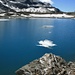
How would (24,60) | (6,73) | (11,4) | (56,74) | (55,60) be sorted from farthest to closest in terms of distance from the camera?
(11,4) < (24,60) < (6,73) < (55,60) < (56,74)

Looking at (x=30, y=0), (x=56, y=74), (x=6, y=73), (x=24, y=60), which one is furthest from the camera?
(x=30, y=0)

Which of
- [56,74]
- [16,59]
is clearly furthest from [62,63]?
[16,59]

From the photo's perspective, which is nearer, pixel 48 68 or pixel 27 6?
pixel 48 68

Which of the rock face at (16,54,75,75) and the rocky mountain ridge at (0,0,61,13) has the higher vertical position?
the rock face at (16,54,75,75)

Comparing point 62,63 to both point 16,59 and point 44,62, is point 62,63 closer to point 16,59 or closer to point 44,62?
point 44,62

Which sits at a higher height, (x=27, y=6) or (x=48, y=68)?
(x=48, y=68)

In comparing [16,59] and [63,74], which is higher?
[63,74]

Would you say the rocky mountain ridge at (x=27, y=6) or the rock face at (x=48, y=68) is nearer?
the rock face at (x=48, y=68)

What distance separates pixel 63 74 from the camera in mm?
9812

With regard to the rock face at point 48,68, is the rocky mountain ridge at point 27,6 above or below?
below

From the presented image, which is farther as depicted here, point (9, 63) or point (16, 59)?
point (16, 59)

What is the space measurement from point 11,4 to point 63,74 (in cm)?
14123

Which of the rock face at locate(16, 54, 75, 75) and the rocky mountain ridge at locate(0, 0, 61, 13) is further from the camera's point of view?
the rocky mountain ridge at locate(0, 0, 61, 13)

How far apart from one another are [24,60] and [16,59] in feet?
2.24
